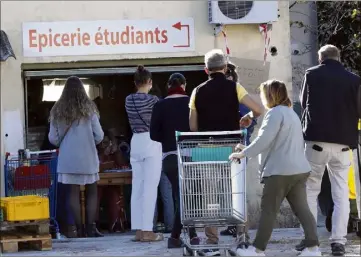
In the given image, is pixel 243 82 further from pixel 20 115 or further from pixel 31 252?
pixel 31 252

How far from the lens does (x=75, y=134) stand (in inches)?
408

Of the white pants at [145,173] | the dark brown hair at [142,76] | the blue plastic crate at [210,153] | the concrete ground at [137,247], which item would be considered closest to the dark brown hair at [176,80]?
the dark brown hair at [142,76]

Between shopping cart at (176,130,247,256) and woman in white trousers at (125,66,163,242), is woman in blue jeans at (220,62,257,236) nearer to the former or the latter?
woman in white trousers at (125,66,163,242)

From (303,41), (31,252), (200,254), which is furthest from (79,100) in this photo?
(303,41)

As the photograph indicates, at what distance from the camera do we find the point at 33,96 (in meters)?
13.1

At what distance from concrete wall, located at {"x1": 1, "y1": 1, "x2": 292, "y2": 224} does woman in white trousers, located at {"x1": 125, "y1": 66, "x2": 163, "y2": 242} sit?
148cm

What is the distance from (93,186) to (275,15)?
130 inches

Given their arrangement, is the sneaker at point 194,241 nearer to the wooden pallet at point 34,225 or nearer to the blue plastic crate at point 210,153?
the blue plastic crate at point 210,153

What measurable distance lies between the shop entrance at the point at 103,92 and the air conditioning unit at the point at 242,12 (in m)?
0.81

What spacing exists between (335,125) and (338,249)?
1.23 m

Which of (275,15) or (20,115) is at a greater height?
(275,15)

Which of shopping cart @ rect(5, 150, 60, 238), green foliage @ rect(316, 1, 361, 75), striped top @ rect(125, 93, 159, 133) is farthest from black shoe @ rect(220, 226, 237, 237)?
green foliage @ rect(316, 1, 361, 75)

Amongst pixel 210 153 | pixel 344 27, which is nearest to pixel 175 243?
pixel 210 153

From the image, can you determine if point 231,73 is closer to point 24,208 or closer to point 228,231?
point 228,231
